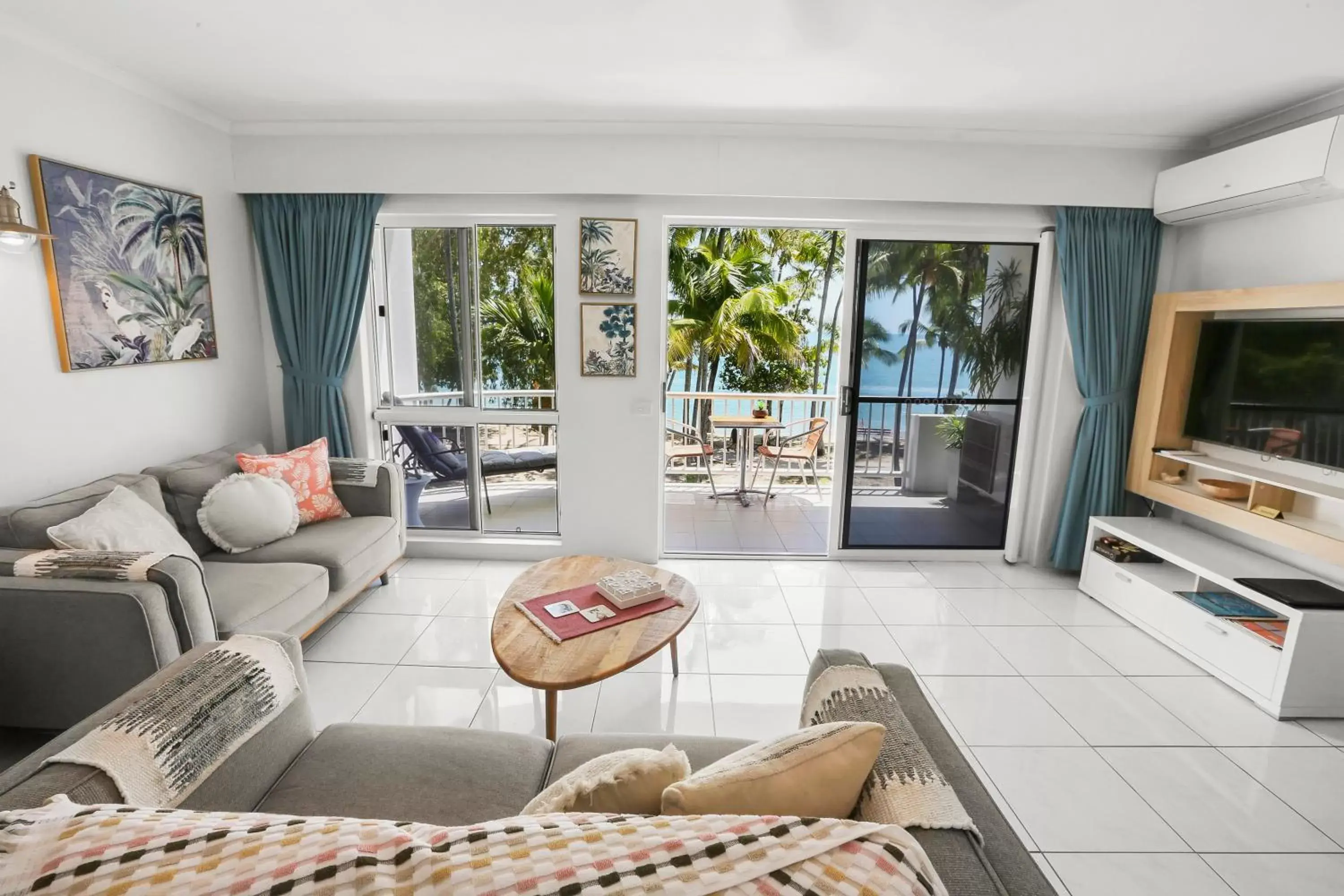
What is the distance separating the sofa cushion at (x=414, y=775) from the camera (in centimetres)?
140

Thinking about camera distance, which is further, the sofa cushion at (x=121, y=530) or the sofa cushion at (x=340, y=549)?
the sofa cushion at (x=340, y=549)

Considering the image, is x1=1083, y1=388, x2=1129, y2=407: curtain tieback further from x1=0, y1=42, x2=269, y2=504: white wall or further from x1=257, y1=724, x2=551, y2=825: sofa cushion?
x1=0, y1=42, x2=269, y2=504: white wall

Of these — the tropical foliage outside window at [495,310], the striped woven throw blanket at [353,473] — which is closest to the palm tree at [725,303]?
the tropical foliage outside window at [495,310]

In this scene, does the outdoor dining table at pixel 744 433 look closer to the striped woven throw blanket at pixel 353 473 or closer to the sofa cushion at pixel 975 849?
the striped woven throw blanket at pixel 353 473

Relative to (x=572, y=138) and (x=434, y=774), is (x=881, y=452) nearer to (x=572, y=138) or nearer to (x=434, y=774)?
(x=572, y=138)

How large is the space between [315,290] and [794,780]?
379cm

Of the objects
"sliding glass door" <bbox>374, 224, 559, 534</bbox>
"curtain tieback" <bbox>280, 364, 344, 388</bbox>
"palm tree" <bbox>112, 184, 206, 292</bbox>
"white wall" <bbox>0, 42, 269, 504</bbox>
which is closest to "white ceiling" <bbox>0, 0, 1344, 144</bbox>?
"white wall" <bbox>0, 42, 269, 504</bbox>

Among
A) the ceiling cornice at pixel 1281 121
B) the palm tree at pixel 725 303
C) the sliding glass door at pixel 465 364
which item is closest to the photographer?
the ceiling cornice at pixel 1281 121

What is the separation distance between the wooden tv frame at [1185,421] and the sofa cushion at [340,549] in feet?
13.3

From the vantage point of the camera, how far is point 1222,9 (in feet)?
6.84

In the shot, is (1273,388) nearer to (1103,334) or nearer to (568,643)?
(1103,334)

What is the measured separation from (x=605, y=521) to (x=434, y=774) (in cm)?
249

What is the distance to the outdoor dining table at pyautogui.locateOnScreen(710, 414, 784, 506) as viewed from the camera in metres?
5.19

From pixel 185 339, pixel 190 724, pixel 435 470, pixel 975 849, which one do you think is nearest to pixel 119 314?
pixel 185 339
